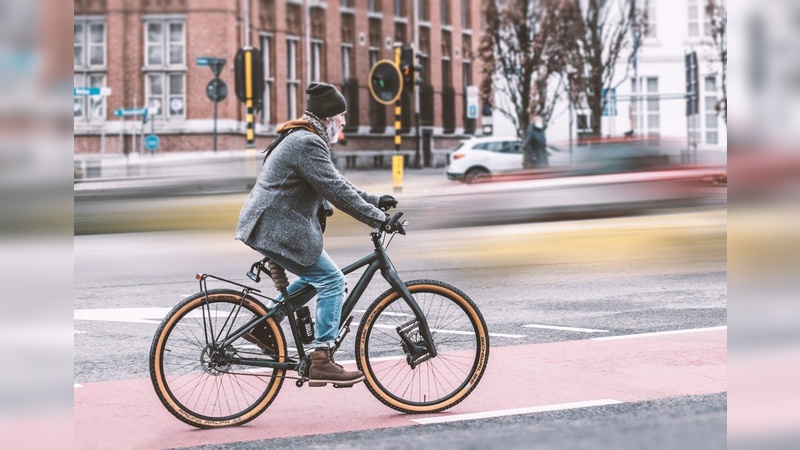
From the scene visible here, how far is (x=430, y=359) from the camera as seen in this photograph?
6.05 metres

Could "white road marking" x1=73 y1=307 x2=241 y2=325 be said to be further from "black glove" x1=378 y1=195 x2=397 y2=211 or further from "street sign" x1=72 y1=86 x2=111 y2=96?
"street sign" x1=72 y1=86 x2=111 y2=96

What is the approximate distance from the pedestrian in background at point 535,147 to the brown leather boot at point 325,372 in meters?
14.4

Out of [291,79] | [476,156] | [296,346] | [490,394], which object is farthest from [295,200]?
[291,79]

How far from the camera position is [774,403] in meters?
2.71

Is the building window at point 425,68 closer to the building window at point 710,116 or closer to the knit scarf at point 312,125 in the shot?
the building window at point 710,116

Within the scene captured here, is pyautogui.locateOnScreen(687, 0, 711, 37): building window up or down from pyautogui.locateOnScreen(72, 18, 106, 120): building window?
up

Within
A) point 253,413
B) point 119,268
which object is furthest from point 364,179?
point 253,413

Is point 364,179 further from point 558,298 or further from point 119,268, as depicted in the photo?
point 558,298

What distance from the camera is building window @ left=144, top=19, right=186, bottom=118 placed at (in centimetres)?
2567

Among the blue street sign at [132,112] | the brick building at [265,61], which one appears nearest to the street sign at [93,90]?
the brick building at [265,61]

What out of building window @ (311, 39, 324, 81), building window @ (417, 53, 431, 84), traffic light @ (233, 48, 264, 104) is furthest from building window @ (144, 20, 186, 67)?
building window @ (417, 53, 431, 84)

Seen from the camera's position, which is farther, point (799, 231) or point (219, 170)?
point (219, 170)

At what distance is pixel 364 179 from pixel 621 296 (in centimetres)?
1837

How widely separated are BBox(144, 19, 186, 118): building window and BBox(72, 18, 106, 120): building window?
41.5 inches
